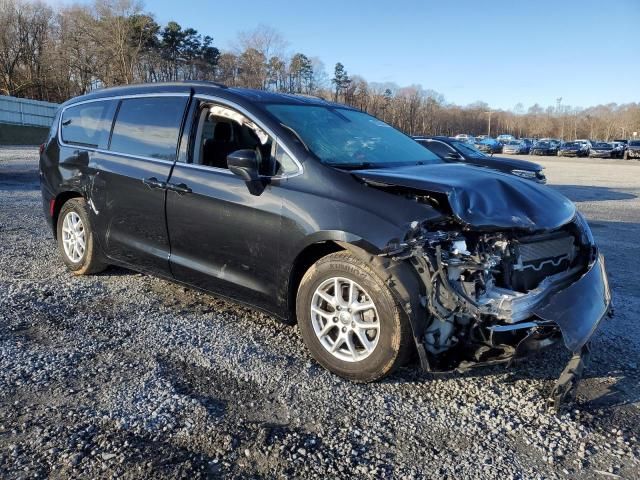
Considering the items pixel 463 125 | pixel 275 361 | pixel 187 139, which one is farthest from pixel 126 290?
pixel 463 125

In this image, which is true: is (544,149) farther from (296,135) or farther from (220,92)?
(296,135)

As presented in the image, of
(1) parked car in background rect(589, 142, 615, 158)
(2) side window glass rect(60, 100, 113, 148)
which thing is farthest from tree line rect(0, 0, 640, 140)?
(2) side window glass rect(60, 100, 113, 148)

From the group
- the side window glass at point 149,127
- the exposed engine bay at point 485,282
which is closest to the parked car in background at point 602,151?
the exposed engine bay at point 485,282

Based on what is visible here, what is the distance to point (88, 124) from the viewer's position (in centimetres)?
534

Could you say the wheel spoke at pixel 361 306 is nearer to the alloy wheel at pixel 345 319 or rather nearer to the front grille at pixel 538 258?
the alloy wheel at pixel 345 319

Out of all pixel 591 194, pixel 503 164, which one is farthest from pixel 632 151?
pixel 503 164

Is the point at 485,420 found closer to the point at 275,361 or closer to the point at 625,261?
the point at 275,361

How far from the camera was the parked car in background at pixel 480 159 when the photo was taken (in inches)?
450

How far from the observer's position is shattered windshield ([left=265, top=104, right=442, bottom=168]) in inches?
155

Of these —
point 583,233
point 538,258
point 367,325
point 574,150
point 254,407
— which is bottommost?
point 254,407

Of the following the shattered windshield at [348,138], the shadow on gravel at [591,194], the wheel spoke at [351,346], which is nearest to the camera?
the wheel spoke at [351,346]

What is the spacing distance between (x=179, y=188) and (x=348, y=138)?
4.54 feet

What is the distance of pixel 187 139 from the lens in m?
4.31

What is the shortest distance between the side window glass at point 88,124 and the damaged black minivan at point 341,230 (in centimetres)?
6
